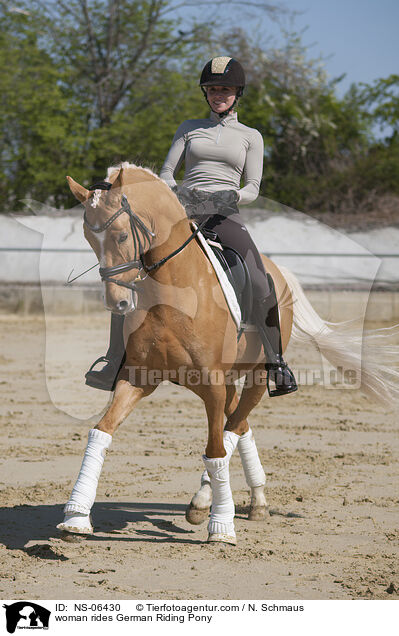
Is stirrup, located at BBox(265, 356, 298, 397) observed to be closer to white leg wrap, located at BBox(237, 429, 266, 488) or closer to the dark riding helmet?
white leg wrap, located at BBox(237, 429, 266, 488)

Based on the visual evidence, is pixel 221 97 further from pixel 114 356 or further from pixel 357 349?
pixel 357 349

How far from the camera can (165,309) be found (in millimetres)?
4168

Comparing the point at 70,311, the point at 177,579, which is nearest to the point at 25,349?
the point at 70,311

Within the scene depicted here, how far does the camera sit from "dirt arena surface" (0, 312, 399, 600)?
386 centimetres

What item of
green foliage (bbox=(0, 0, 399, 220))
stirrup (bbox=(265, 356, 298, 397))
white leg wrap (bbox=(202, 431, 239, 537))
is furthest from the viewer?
green foliage (bbox=(0, 0, 399, 220))

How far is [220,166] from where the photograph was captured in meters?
4.63

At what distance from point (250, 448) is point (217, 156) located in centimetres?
196

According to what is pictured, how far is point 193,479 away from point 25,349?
7.83 metres

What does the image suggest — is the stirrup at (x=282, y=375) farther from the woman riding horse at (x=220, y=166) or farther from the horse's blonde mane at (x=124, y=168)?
the horse's blonde mane at (x=124, y=168)

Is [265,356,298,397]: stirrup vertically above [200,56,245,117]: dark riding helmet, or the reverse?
[200,56,245,117]: dark riding helmet

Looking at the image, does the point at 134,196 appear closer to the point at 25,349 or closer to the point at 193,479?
the point at 193,479
